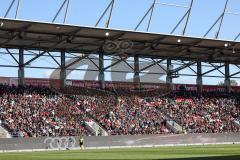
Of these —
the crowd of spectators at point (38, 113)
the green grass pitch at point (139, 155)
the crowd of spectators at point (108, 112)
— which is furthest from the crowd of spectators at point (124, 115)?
the green grass pitch at point (139, 155)

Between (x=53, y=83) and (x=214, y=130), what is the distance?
789 inches

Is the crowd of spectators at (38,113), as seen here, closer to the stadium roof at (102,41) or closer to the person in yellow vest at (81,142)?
the person in yellow vest at (81,142)

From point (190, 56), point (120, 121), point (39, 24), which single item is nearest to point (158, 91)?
point (190, 56)

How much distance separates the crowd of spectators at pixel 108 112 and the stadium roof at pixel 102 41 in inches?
211

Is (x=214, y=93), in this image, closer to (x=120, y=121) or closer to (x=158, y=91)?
(x=158, y=91)

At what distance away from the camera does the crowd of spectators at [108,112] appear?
54062mm

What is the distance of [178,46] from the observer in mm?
64250

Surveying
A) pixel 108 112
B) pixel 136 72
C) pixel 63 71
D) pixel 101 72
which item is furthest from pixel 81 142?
pixel 136 72

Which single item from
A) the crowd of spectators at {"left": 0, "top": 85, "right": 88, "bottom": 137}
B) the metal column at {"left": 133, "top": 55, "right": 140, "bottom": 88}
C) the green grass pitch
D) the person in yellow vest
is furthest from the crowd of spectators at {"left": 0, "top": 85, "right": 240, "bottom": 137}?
the green grass pitch

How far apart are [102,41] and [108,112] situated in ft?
26.6

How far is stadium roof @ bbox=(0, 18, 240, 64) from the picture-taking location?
52750 millimetres

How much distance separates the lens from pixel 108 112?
202 feet

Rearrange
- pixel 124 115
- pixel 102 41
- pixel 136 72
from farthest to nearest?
pixel 136 72
pixel 124 115
pixel 102 41

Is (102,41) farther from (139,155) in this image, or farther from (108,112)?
(139,155)
